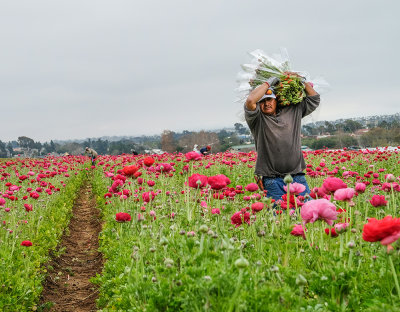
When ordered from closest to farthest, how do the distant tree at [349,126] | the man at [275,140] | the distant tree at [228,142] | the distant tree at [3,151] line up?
the man at [275,140] < the distant tree at [228,142] < the distant tree at [349,126] < the distant tree at [3,151]

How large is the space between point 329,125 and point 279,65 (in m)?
54.4

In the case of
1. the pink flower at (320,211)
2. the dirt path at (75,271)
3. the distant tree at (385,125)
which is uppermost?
the distant tree at (385,125)

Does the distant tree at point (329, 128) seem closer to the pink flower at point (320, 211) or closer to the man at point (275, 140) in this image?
the man at point (275, 140)

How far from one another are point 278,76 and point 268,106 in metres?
0.40

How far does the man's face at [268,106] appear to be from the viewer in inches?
190

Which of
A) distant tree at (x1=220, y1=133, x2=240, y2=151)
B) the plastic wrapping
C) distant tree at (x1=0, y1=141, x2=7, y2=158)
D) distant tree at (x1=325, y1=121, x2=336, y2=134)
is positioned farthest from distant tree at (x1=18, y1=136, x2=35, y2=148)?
the plastic wrapping

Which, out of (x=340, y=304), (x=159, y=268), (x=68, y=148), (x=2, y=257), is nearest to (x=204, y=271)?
(x=159, y=268)

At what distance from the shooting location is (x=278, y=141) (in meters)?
4.79

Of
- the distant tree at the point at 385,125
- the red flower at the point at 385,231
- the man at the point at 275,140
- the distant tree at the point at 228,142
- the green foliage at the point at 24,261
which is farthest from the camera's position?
the distant tree at the point at 228,142

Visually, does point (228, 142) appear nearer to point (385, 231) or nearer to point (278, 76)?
point (278, 76)

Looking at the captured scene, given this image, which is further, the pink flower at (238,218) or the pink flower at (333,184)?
the pink flower at (238,218)

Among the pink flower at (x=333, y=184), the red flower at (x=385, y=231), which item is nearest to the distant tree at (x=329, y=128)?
the pink flower at (x=333, y=184)

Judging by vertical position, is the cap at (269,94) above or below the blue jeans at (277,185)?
above

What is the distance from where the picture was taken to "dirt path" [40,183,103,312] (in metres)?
4.63
